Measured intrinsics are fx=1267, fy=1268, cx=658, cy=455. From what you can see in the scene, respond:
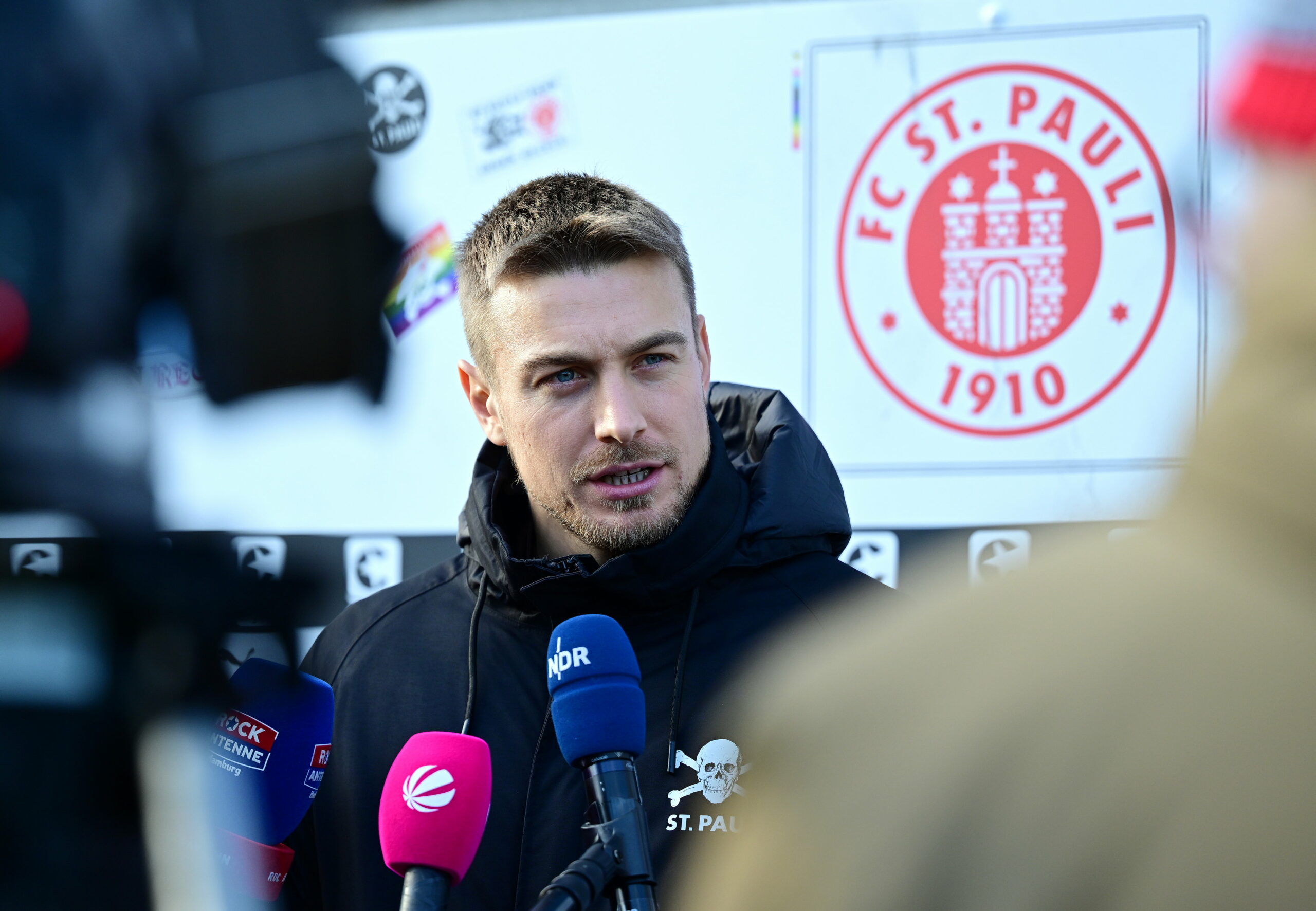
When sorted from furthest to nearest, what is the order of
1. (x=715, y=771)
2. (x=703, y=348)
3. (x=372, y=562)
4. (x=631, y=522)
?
(x=372, y=562) < (x=703, y=348) < (x=631, y=522) < (x=715, y=771)

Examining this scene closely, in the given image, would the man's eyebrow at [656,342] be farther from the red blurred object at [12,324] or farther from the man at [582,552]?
the red blurred object at [12,324]

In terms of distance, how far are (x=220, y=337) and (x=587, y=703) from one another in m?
1.26

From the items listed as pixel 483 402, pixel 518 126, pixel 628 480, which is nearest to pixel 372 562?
pixel 483 402

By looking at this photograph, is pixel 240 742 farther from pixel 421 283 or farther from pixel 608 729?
pixel 421 283

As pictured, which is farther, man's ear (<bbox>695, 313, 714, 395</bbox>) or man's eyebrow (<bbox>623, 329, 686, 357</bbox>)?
man's ear (<bbox>695, 313, 714, 395</bbox>)

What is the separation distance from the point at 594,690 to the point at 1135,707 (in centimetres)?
78

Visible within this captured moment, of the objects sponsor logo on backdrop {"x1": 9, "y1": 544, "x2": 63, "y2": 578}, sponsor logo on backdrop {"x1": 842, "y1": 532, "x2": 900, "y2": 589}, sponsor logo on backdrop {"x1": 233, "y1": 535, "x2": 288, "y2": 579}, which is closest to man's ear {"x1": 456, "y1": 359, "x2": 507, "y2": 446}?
sponsor logo on backdrop {"x1": 842, "y1": 532, "x2": 900, "y2": 589}

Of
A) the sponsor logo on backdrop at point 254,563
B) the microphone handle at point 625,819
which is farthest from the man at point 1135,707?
the microphone handle at point 625,819

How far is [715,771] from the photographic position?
159cm

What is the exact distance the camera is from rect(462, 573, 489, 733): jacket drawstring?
167 centimetres

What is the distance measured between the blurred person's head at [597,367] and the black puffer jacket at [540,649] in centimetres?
6

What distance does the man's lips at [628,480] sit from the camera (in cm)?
171

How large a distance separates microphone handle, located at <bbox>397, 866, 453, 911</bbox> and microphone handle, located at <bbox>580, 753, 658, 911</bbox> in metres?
0.14

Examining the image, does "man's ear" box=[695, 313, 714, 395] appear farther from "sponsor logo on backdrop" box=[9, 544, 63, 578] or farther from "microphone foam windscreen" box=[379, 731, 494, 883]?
"sponsor logo on backdrop" box=[9, 544, 63, 578]
